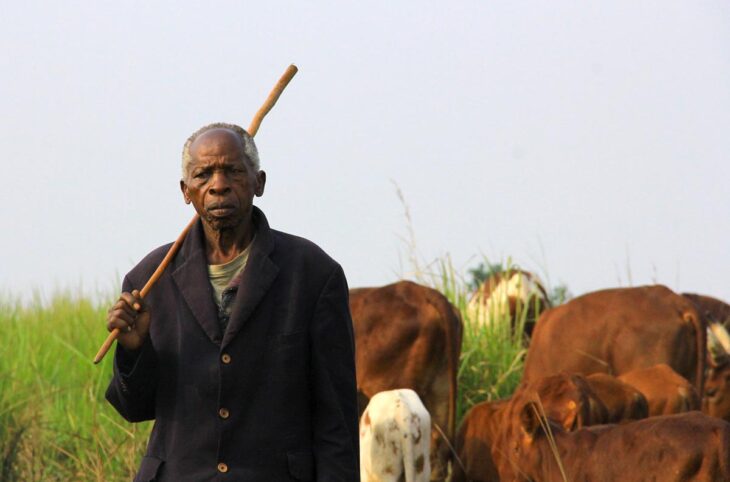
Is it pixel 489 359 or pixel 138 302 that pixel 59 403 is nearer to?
pixel 489 359

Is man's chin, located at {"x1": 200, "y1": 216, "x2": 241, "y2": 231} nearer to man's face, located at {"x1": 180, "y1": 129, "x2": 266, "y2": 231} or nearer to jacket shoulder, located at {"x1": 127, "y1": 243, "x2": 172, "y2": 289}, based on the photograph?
man's face, located at {"x1": 180, "y1": 129, "x2": 266, "y2": 231}

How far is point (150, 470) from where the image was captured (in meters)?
4.66

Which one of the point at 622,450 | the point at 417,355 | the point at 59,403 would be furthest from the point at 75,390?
the point at 622,450

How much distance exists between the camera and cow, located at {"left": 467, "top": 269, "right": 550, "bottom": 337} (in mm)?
13016

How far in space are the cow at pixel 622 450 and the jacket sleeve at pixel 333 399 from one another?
2.91 metres

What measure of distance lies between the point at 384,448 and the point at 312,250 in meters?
4.50

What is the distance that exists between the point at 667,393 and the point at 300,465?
5.26 meters

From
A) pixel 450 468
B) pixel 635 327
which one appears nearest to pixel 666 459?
pixel 450 468

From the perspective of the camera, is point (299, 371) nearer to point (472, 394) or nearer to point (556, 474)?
point (556, 474)

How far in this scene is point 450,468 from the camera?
10.0 metres

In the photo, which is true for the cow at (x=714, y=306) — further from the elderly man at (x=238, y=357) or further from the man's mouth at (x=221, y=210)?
the man's mouth at (x=221, y=210)

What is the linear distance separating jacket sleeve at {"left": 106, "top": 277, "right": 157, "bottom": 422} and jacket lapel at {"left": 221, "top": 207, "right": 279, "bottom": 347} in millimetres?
227

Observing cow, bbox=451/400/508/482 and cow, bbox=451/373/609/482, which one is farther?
cow, bbox=451/400/508/482

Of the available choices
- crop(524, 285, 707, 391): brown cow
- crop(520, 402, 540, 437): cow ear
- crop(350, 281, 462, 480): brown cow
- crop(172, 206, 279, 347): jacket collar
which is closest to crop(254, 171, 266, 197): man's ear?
crop(172, 206, 279, 347): jacket collar
